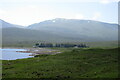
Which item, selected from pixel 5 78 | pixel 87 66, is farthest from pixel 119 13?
pixel 5 78

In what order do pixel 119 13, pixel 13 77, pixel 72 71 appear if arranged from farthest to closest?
1. pixel 119 13
2. pixel 72 71
3. pixel 13 77

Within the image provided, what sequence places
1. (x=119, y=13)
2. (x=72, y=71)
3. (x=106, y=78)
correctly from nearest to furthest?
(x=106, y=78) → (x=72, y=71) → (x=119, y=13)

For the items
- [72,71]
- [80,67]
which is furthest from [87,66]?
[72,71]

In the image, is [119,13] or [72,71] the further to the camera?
[119,13]

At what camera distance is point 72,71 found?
4225 centimetres

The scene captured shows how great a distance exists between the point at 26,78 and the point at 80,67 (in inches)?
610

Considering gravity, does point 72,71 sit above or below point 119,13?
below

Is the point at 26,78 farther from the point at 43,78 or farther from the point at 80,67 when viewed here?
the point at 80,67

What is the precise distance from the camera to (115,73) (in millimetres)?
37219

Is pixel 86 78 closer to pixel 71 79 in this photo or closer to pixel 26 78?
pixel 71 79

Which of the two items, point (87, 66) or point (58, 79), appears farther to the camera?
point (87, 66)

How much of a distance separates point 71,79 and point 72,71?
7.78 meters

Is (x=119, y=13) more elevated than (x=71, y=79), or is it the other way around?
(x=119, y=13)

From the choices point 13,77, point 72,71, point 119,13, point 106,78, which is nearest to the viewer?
point 106,78
